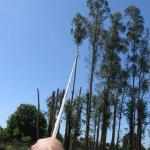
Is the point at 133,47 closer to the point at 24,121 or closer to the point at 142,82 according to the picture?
the point at 142,82

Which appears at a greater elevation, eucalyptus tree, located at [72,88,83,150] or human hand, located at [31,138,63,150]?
eucalyptus tree, located at [72,88,83,150]

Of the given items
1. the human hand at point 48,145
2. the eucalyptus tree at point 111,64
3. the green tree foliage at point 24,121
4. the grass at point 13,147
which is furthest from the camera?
the green tree foliage at point 24,121

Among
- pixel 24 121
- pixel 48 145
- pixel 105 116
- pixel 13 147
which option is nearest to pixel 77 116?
pixel 105 116

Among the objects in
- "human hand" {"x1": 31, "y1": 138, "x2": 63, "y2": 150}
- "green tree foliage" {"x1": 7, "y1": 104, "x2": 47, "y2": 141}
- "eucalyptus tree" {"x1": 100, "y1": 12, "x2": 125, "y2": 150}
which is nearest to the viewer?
"human hand" {"x1": 31, "y1": 138, "x2": 63, "y2": 150}

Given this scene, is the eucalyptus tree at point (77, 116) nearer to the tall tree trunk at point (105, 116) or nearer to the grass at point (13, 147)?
the tall tree trunk at point (105, 116)

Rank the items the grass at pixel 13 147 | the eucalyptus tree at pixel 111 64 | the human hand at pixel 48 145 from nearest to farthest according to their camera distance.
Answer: the human hand at pixel 48 145 < the grass at pixel 13 147 < the eucalyptus tree at pixel 111 64

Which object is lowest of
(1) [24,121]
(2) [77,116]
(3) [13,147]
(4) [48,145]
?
(4) [48,145]

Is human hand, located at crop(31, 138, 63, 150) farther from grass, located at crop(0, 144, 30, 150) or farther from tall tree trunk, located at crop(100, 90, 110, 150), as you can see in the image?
tall tree trunk, located at crop(100, 90, 110, 150)

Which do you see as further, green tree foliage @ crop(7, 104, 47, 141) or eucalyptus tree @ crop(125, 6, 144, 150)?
green tree foliage @ crop(7, 104, 47, 141)

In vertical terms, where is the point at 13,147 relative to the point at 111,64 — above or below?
below

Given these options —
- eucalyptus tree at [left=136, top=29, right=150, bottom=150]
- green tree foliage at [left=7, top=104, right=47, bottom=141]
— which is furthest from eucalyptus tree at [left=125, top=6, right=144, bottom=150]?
green tree foliage at [left=7, top=104, right=47, bottom=141]

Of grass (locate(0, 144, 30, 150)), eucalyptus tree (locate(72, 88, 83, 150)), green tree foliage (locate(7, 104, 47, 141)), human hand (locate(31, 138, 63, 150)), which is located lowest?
human hand (locate(31, 138, 63, 150))

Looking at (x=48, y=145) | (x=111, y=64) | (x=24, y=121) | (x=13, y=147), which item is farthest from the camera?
(x=24, y=121)

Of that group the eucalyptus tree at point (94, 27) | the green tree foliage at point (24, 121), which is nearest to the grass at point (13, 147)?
the eucalyptus tree at point (94, 27)
